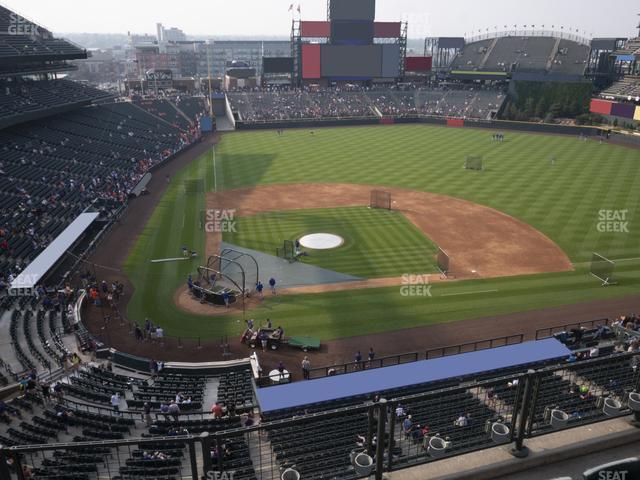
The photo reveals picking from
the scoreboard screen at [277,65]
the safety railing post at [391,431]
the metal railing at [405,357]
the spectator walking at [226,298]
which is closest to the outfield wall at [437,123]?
the scoreboard screen at [277,65]

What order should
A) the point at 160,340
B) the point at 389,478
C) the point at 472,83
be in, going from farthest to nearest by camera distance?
1. the point at 472,83
2. the point at 160,340
3. the point at 389,478

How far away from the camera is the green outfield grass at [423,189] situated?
30547 millimetres

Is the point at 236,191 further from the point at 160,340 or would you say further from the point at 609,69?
the point at 609,69

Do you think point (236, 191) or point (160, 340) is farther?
point (236, 191)

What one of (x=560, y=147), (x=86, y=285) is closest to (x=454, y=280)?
(x=86, y=285)

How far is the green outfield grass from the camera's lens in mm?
30547

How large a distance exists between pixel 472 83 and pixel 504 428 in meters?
124

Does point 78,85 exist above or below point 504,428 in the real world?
above

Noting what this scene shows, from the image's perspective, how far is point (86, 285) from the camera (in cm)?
3350
